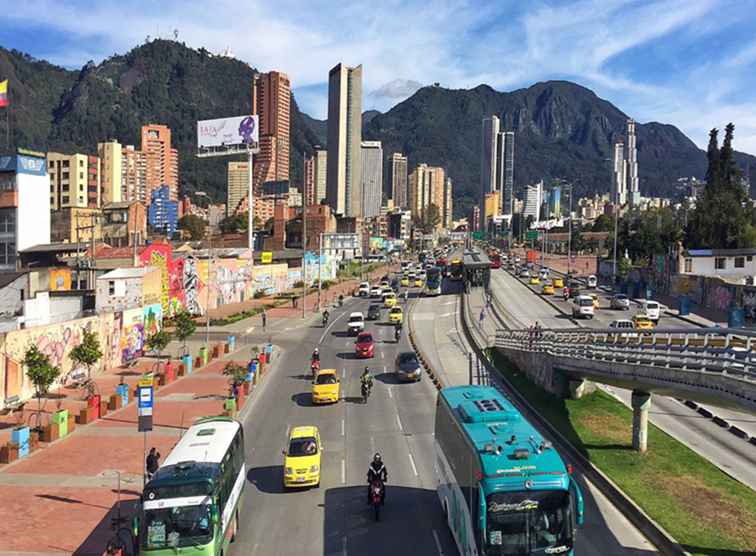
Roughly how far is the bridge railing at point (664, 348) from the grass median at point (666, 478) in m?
2.83

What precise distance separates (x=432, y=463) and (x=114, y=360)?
91.4ft

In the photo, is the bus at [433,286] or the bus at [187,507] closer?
the bus at [187,507]

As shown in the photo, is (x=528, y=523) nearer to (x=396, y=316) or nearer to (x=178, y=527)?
(x=178, y=527)

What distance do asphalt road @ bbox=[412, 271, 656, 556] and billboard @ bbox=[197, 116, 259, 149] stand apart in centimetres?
3982

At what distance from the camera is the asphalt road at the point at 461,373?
16.9 m

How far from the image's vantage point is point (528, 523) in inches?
516

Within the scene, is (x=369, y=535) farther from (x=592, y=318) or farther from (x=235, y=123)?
(x=235, y=123)

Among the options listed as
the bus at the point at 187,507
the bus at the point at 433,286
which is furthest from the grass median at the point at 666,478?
the bus at the point at 433,286

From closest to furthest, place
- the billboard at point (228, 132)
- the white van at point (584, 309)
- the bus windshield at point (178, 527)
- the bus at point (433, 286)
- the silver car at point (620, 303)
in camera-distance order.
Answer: the bus windshield at point (178, 527), the white van at point (584, 309), the silver car at point (620, 303), the bus at point (433, 286), the billboard at point (228, 132)

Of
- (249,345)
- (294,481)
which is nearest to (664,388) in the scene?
(294,481)

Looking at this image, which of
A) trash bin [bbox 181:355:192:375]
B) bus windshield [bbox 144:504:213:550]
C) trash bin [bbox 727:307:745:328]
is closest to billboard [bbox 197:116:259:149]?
trash bin [bbox 181:355:192:375]

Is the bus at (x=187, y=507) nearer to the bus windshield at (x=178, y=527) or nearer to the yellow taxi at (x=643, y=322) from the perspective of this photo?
the bus windshield at (x=178, y=527)

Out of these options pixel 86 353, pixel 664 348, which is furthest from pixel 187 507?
pixel 86 353

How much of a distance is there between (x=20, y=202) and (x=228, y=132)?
43.7 metres
